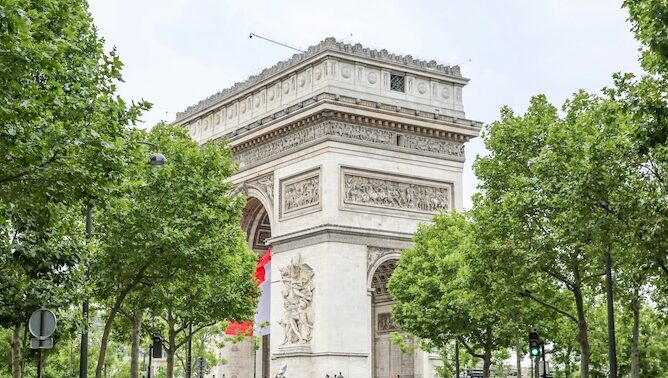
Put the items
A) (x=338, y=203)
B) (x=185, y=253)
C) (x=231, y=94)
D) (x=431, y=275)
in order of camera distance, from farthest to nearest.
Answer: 1. (x=231, y=94)
2. (x=338, y=203)
3. (x=431, y=275)
4. (x=185, y=253)

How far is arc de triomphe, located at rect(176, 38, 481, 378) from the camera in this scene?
2347 inches

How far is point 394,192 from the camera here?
2458 inches

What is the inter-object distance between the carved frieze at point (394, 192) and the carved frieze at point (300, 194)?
1.63 m

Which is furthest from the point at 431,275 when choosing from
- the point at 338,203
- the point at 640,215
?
the point at 640,215

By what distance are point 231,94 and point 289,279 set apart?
1353 centimetres

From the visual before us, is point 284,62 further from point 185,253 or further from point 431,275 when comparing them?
point 185,253

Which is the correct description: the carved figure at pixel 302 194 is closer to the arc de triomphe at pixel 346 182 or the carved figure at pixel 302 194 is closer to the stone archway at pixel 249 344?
the arc de triomphe at pixel 346 182

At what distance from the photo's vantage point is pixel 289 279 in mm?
61875

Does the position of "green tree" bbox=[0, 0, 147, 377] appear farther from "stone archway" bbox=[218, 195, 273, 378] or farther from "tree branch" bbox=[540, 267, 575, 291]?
"stone archway" bbox=[218, 195, 273, 378]

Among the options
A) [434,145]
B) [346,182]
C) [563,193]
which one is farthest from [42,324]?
[434,145]

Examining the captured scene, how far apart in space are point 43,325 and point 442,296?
29.4m

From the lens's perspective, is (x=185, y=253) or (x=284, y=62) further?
(x=284, y=62)

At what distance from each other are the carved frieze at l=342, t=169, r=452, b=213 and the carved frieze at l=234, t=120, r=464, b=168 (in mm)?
1703

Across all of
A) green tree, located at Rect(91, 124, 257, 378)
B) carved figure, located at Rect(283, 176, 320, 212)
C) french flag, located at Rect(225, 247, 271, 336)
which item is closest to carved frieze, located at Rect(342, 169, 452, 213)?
carved figure, located at Rect(283, 176, 320, 212)
